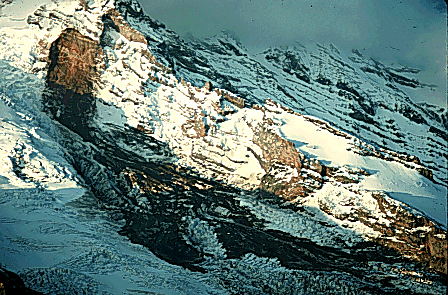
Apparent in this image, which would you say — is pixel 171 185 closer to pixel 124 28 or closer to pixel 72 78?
pixel 72 78

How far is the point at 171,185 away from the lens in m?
64.4

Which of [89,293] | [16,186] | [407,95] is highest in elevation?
[407,95]

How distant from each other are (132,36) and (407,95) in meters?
90.1

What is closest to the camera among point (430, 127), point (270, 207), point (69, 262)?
point (69, 262)

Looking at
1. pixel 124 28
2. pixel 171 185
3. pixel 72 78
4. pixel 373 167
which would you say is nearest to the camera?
pixel 373 167

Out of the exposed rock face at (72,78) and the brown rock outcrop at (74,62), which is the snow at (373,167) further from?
the brown rock outcrop at (74,62)

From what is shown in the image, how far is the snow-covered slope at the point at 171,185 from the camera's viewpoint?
1988 inches

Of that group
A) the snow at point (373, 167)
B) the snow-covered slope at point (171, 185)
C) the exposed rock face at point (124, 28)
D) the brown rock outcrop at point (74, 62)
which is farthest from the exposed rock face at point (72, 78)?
the snow at point (373, 167)

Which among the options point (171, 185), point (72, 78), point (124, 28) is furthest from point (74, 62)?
point (171, 185)

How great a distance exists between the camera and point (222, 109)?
71.1 meters

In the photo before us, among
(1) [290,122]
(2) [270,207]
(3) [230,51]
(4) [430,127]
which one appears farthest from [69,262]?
(4) [430,127]

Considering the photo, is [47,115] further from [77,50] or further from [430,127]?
[430,127]

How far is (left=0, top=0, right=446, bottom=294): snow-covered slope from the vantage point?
50.5 m

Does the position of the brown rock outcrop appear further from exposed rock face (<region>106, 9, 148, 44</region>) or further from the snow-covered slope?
exposed rock face (<region>106, 9, 148, 44</region>)
